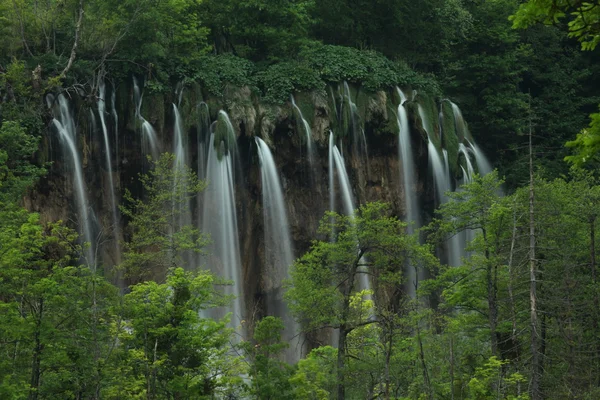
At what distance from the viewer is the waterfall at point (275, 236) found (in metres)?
40.5

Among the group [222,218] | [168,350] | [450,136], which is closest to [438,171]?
[450,136]

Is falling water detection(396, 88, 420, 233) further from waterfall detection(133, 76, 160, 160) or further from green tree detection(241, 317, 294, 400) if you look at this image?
green tree detection(241, 317, 294, 400)

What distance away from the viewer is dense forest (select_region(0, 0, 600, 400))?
68.4 ft

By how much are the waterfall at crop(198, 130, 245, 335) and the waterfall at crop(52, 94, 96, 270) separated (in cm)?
548

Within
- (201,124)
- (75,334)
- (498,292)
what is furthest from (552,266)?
(201,124)

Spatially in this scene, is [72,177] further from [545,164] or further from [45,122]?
[545,164]

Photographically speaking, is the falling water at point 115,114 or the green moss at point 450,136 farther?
the green moss at point 450,136

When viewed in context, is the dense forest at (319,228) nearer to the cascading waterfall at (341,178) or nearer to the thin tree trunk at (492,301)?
the thin tree trunk at (492,301)

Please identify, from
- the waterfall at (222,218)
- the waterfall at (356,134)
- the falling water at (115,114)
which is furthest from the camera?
the waterfall at (356,134)

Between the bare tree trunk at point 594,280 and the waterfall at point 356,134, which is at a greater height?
the waterfall at point 356,134

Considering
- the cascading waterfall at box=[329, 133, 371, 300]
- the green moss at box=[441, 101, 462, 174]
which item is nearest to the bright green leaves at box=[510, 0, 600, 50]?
the cascading waterfall at box=[329, 133, 371, 300]

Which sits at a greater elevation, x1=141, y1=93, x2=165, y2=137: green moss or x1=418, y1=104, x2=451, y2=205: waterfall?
x1=141, y1=93, x2=165, y2=137: green moss

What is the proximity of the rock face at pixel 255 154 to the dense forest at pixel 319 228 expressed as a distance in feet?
0.86

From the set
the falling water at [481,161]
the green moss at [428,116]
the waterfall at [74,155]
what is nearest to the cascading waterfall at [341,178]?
the green moss at [428,116]
